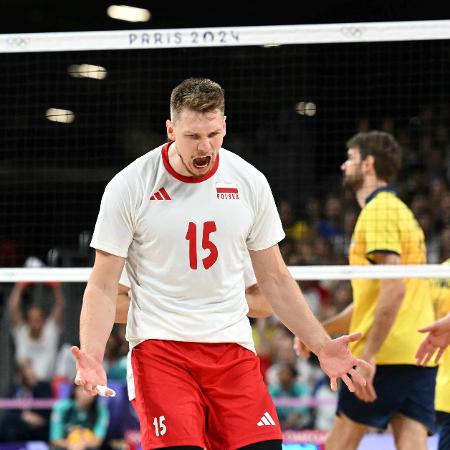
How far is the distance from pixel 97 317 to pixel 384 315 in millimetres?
2493

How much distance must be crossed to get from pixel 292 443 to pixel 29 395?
3177mm

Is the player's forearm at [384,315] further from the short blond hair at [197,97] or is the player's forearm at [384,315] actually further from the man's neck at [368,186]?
the short blond hair at [197,97]

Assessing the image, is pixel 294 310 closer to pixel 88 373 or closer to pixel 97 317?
pixel 97 317

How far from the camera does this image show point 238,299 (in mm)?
5121

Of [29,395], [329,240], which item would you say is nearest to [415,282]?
[329,240]

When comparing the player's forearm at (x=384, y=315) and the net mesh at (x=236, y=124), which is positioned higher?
the net mesh at (x=236, y=124)

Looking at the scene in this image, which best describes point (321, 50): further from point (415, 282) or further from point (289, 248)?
point (415, 282)

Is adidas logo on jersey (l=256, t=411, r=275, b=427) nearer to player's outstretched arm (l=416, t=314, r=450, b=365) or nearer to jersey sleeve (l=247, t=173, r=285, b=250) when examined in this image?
jersey sleeve (l=247, t=173, r=285, b=250)

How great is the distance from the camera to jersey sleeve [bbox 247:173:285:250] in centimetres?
515

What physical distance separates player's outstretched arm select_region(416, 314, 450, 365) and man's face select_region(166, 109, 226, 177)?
1683mm

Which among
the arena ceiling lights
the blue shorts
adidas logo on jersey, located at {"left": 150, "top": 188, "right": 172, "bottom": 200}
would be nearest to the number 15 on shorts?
adidas logo on jersey, located at {"left": 150, "top": 188, "right": 172, "bottom": 200}

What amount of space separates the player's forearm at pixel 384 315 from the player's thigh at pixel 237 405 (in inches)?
75.5

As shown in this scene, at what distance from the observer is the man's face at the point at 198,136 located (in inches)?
189

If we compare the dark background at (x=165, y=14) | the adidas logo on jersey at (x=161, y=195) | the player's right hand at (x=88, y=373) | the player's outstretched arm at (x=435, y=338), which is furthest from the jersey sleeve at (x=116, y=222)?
Answer: the dark background at (x=165, y=14)
